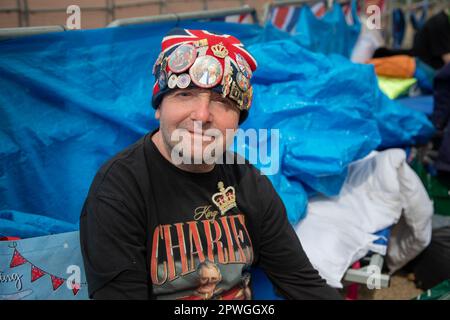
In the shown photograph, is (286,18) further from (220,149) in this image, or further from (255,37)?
(220,149)

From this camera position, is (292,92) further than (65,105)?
Yes

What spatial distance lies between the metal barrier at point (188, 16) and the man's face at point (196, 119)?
3.05 feet

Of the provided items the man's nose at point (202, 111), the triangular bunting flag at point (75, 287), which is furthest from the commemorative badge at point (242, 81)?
the triangular bunting flag at point (75, 287)

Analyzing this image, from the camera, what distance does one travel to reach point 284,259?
1646 millimetres

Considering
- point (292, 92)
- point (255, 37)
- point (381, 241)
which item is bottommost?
point (381, 241)

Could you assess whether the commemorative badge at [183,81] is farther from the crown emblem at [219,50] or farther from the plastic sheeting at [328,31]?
the plastic sheeting at [328,31]

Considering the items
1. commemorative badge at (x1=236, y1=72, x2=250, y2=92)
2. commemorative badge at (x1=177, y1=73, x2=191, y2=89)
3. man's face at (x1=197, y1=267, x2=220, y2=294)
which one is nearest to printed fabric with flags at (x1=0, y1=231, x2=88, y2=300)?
man's face at (x1=197, y1=267, x2=220, y2=294)

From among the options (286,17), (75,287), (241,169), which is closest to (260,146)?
(241,169)

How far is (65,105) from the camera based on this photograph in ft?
6.29

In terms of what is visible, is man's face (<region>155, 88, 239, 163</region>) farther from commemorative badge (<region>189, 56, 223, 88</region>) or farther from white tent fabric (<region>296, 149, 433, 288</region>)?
white tent fabric (<region>296, 149, 433, 288</region>)

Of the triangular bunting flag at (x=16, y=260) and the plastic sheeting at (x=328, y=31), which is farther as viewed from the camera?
the plastic sheeting at (x=328, y=31)

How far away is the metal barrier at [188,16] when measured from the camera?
222 centimetres
